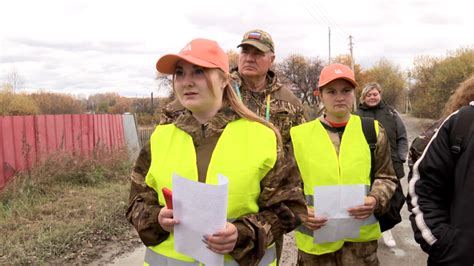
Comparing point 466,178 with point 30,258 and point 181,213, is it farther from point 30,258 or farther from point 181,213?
point 30,258

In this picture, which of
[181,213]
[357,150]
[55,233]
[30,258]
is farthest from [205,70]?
[55,233]

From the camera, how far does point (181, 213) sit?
5.72ft

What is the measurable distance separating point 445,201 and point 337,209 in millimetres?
819

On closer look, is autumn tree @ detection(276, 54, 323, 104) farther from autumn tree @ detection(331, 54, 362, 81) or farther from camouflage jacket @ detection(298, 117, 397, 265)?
camouflage jacket @ detection(298, 117, 397, 265)

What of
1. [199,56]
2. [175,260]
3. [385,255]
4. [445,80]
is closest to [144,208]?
[175,260]

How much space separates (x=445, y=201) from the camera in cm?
210

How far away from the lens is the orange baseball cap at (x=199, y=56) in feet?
6.37

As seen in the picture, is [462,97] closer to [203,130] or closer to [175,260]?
[203,130]

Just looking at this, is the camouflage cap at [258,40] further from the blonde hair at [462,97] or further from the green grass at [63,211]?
the green grass at [63,211]

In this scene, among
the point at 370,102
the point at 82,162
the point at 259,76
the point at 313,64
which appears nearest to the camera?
the point at 259,76

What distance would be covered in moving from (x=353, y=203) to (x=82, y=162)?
760cm

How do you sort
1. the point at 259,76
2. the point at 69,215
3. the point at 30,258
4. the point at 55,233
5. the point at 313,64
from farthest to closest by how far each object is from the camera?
the point at 313,64 < the point at 69,215 < the point at 55,233 < the point at 30,258 < the point at 259,76

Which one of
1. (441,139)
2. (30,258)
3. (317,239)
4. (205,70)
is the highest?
(205,70)

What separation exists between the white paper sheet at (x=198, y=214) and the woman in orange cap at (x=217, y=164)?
0.28 feet
